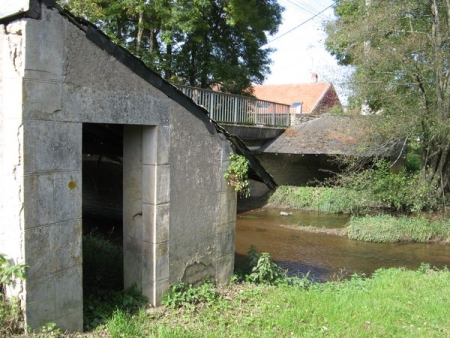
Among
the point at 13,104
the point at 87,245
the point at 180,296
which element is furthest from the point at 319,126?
the point at 13,104

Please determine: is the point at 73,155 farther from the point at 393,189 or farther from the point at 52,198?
the point at 393,189

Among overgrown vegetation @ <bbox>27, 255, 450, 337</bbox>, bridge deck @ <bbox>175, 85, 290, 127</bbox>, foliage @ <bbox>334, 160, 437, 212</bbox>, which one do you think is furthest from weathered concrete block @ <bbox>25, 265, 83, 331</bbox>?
foliage @ <bbox>334, 160, 437, 212</bbox>

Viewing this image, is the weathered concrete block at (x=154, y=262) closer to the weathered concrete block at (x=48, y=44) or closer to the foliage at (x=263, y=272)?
the foliage at (x=263, y=272)

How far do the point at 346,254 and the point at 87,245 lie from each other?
24.1ft

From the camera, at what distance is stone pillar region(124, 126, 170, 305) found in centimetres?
481

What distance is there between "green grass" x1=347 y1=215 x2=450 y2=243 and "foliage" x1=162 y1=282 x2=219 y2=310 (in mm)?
9315

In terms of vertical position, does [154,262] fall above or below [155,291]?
above

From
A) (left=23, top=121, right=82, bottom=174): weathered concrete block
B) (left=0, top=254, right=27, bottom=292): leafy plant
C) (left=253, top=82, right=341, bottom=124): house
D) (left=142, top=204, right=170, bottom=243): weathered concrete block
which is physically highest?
(left=253, top=82, right=341, bottom=124): house

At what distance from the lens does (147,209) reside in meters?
4.86

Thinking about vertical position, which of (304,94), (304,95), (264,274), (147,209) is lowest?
(264,274)

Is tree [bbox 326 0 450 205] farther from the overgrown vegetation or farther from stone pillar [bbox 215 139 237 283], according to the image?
stone pillar [bbox 215 139 237 283]

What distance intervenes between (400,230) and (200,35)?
12802 millimetres

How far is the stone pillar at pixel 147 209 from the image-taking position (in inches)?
189

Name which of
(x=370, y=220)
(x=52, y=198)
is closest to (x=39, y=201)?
(x=52, y=198)
